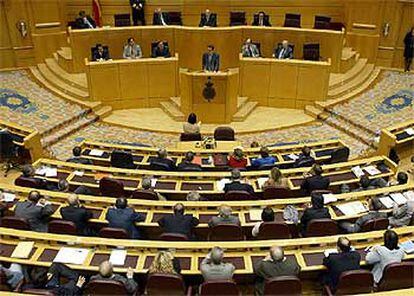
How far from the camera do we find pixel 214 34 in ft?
44.6

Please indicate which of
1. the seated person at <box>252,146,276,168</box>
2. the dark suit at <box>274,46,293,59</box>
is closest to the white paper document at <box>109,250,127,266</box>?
the seated person at <box>252,146,276,168</box>

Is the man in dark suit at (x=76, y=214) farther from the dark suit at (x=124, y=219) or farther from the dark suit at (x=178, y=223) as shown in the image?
the dark suit at (x=178, y=223)

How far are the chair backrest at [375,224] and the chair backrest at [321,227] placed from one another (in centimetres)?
42

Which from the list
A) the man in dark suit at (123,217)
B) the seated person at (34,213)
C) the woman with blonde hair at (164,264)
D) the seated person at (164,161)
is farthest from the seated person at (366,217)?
the seated person at (34,213)

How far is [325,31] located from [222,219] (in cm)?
844

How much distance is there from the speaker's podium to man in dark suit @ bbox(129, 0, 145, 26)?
11.7ft

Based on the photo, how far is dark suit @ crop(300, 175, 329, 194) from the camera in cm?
764

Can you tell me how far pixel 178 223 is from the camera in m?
6.44

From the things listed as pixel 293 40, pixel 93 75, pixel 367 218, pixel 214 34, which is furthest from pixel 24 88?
pixel 367 218

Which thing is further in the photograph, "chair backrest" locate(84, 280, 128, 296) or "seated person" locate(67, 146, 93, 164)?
"seated person" locate(67, 146, 93, 164)

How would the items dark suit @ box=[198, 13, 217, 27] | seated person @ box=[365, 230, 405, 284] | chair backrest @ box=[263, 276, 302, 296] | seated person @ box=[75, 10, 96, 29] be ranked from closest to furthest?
chair backrest @ box=[263, 276, 302, 296] < seated person @ box=[365, 230, 405, 284] < seated person @ box=[75, 10, 96, 29] < dark suit @ box=[198, 13, 217, 27]

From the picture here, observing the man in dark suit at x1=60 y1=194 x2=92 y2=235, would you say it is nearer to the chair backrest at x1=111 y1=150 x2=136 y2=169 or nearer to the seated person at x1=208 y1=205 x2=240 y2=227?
the seated person at x1=208 y1=205 x2=240 y2=227

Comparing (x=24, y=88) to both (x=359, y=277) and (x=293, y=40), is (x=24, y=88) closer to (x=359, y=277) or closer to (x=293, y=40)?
(x=293, y=40)

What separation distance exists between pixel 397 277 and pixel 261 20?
10.2m
